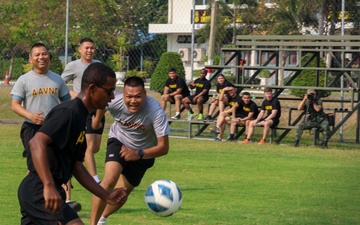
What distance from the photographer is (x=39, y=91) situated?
34.4 feet

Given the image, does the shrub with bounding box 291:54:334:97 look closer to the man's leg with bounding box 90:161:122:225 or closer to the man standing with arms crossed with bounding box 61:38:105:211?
the man standing with arms crossed with bounding box 61:38:105:211

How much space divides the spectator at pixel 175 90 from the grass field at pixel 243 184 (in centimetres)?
180

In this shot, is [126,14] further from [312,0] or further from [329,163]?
[329,163]

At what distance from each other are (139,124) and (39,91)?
2.07m

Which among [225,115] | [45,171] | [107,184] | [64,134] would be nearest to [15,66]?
[225,115]

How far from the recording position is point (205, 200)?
11.6 meters

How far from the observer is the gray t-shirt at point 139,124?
8.74m

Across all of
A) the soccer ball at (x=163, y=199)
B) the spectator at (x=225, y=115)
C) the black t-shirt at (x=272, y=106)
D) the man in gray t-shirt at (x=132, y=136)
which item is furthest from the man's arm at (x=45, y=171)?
the spectator at (x=225, y=115)

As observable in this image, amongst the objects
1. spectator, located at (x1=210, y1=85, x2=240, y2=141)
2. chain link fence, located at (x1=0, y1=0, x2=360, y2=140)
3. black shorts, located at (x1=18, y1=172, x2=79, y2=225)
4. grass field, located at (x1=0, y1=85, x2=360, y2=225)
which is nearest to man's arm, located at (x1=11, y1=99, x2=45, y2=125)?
grass field, located at (x1=0, y1=85, x2=360, y2=225)

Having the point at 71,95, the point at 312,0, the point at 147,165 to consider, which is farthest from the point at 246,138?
the point at 147,165

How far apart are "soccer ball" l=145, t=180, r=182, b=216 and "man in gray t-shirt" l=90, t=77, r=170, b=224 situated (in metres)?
0.53

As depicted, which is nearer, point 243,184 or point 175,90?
point 243,184

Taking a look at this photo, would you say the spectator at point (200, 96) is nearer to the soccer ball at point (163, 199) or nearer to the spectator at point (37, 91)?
the spectator at point (37, 91)

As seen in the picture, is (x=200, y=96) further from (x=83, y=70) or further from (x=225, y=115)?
(x=83, y=70)
